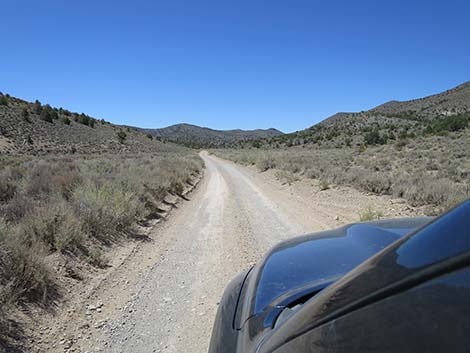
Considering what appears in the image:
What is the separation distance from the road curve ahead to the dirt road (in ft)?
0.04

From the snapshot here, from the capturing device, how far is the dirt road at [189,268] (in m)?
3.68

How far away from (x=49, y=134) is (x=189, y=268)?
47.8 metres

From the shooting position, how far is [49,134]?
1763 inches

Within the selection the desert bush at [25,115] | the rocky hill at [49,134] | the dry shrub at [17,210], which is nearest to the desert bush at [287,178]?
the dry shrub at [17,210]

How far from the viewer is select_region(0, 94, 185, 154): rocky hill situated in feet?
124

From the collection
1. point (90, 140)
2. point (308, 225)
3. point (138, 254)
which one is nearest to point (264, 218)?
point (308, 225)

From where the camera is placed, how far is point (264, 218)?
9.09 metres

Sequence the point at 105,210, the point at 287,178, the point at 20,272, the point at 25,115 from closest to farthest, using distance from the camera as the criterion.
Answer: the point at 20,272, the point at 105,210, the point at 287,178, the point at 25,115

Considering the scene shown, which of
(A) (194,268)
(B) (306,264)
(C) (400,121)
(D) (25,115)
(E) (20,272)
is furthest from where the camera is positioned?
(C) (400,121)

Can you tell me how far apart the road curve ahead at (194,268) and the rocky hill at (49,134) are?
33467mm

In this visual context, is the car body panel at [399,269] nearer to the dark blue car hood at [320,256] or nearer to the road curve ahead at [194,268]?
the dark blue car hood at [320,256]

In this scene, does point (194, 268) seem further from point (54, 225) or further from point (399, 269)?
point (399, 269)

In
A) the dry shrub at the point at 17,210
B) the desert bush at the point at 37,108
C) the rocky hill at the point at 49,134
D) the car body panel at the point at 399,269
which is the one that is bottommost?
the dry shrub at the point at 17,210

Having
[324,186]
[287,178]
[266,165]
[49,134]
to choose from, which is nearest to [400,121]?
[266,165]
